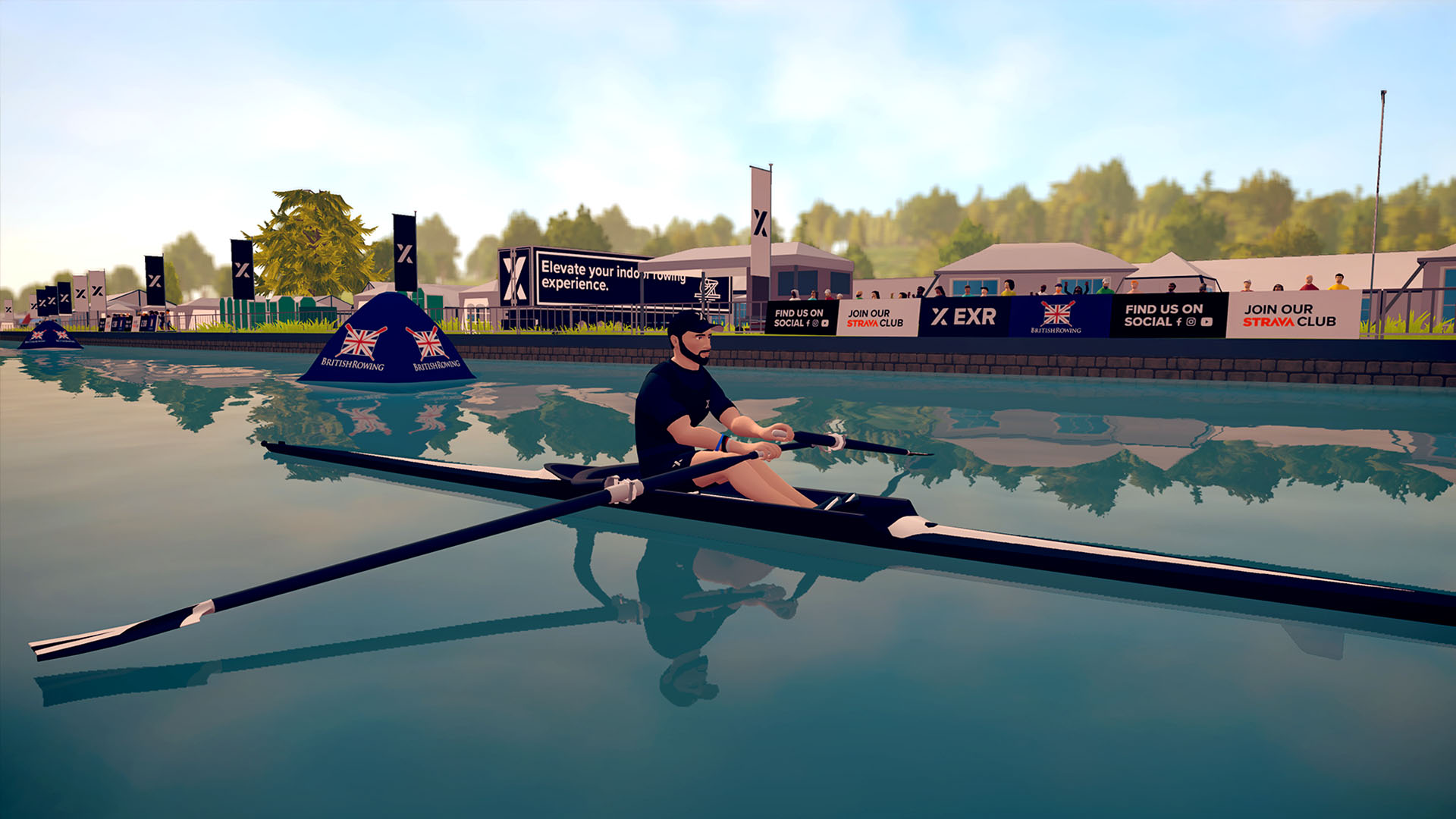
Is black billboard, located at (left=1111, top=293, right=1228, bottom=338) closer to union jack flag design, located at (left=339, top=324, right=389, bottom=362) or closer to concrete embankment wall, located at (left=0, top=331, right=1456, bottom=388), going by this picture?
concrete embankment wall, located at (left=0, top=331, right=1456, bottom=388)

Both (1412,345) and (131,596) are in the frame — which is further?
(1412,345)

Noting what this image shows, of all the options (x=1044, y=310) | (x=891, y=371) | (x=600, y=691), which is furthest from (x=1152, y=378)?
(x=600, y=691)

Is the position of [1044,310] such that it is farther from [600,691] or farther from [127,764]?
[127,764]

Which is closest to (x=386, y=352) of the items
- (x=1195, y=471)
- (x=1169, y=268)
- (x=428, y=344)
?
(x=428, y=344)

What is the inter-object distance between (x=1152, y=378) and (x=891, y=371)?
5.43 m

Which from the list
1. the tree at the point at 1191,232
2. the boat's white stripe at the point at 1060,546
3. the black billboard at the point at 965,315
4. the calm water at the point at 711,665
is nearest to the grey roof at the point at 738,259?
the black billboard at the point at 965,315

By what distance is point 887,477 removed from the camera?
6848 millimetres

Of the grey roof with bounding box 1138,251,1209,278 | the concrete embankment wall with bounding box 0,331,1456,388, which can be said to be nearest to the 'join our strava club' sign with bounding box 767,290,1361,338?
the concrete embankment wall with bounding box 0,331,1456,388

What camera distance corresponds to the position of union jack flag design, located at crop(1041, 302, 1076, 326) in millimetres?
16688

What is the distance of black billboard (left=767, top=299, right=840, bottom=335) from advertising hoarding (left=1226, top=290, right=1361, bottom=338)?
877cm

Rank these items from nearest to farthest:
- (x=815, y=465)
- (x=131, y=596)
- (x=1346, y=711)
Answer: (x=1346, y=711), (x=131, y=596), (x=815, y=465)

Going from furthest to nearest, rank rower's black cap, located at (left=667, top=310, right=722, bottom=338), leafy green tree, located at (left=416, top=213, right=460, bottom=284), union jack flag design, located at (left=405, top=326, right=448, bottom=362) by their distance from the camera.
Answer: leafy green tree, located at (left=416, top=213, right=460, bottom=284) → union jack flag design, located at (left=405, top=326, right=448, bottom=362) → rower's black cap, located at (left=667, top=310, right=722, bottom=338)

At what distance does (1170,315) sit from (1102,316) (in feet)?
4.14

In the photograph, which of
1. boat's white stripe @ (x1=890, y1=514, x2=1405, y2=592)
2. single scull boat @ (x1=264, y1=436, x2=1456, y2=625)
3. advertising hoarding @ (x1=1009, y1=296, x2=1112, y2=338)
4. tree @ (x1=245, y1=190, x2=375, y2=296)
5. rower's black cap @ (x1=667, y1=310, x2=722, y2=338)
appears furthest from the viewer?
tree @ (x1=245, y1=190, x2=375, y2=296)
